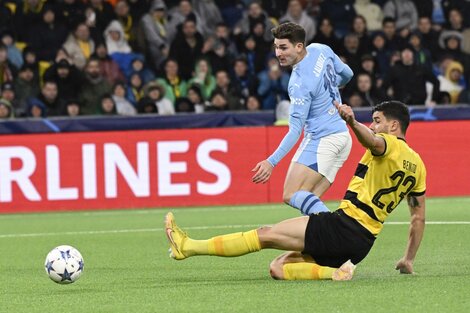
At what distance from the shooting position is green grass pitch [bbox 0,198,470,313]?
7.68 meters

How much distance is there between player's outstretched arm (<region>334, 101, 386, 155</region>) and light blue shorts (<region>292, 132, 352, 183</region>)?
1649mm

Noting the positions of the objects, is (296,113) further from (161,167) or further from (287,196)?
(161,167)

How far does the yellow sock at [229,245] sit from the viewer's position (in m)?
9.00

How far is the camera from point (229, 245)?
9055 mm

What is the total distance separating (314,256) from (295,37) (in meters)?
2.07

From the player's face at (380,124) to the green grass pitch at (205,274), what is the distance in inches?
43.5

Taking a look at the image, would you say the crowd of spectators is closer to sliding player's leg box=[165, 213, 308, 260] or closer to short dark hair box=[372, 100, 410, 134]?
sliding player's leg box=[165, 213, 308, 260]

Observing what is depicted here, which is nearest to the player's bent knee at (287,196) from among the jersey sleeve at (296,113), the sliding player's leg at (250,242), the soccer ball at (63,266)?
the jersey sleeve at (296,113)

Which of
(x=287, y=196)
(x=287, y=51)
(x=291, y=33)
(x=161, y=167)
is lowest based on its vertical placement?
(x=161, y=167)

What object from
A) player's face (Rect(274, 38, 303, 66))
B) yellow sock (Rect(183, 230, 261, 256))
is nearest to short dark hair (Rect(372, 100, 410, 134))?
yellow sock (Rect(183, 230, 261, 256))

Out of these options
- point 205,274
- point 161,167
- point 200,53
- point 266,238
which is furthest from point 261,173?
point 200,53

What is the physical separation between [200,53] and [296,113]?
34.5 ft

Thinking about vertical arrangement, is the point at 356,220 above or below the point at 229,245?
above

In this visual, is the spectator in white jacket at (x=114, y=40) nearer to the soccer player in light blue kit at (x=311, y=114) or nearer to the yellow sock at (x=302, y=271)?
the soccer player in light blue kit at (x=311, y=114)
